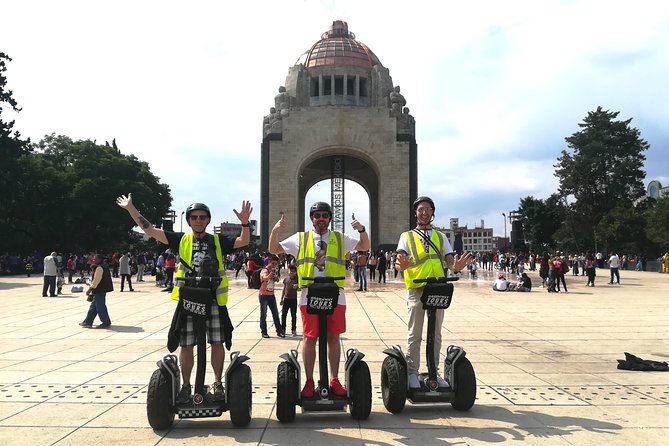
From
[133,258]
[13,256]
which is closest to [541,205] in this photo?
[133,258]

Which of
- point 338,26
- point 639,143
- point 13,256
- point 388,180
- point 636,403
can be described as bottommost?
point 636,403

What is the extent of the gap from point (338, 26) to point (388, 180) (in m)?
19.1

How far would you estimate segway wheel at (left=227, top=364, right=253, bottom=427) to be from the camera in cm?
437

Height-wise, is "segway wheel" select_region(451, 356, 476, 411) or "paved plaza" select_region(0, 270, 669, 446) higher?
"segway wheel" select_region(451, 356, 476, 411)

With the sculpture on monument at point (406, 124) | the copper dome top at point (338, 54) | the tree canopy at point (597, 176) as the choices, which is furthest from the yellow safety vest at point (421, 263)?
the tree canopy at point (597, 176)

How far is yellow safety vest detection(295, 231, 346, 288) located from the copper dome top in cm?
4264

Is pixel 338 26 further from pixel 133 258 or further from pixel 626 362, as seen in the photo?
pixel 626 362

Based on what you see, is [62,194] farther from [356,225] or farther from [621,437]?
[621,437]

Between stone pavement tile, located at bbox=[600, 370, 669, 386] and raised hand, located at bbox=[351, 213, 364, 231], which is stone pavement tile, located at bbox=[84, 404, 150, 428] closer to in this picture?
raised hand, located at bbox=[351, 213, 364, 231]

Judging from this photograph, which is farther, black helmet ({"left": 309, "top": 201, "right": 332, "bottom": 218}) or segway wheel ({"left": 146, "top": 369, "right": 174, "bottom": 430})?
black helmet ({"left": 309, "top": 201, "right": 332, "bottom": 218})

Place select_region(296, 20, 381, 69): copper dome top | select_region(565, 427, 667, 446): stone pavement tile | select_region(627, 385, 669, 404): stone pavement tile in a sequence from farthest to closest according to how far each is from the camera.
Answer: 1. select_region(296, 20, 381, 69): copper dome top
2. select_region(627, 385, 669, 404): stone pavement tile
3. select_region(565, 427, 667, 446): stone pavement tile

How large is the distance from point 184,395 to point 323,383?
1230 mm

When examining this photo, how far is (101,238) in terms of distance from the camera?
42.7 metres

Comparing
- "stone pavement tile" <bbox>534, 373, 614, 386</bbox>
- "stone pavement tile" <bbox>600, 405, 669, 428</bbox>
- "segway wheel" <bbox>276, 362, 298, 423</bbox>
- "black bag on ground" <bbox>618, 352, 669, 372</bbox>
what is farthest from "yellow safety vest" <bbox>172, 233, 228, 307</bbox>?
"black bag on ground" <bbox>618, 352, 669, 372</bbox>
